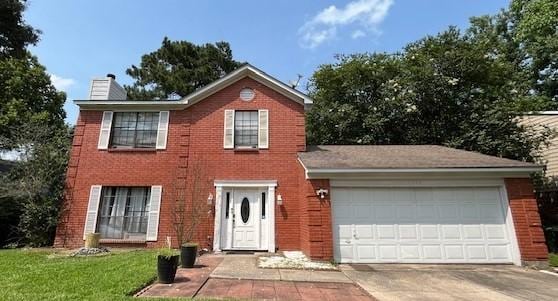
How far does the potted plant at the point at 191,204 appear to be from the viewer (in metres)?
9.66

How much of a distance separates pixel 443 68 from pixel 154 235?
1541 centimetres

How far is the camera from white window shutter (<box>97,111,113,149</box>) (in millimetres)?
10628

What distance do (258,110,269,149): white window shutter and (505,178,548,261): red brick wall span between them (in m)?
7.29

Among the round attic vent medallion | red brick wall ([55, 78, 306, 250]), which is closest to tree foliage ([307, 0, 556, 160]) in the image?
red brick wall ([55, 78, 306, 250])

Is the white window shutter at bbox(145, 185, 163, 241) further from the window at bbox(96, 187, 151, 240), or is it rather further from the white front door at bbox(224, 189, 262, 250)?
the white front door at bbox(224, 189, 262, 250)

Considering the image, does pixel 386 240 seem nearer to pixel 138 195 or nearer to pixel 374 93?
pixel 138 195

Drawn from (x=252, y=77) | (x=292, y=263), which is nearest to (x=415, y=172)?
(x=292, y=263)

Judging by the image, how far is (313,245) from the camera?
8.17 metres

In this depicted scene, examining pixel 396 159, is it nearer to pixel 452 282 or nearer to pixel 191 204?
pixel 452 282

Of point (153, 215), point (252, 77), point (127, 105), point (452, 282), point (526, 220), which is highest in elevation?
point (252, 77)

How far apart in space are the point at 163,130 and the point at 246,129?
2.91 m

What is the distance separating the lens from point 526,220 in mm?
8344

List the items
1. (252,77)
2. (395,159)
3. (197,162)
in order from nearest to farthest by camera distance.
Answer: (395,159) < (197,162) < (252,77)

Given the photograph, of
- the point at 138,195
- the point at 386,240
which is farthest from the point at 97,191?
the point at 386,240
